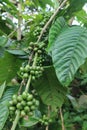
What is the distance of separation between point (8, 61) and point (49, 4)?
0.42 metres

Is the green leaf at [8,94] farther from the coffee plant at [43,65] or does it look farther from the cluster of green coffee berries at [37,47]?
the cluster of green coffee berries at [37,47]

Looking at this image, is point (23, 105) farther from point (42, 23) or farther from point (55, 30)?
point (42, 23)

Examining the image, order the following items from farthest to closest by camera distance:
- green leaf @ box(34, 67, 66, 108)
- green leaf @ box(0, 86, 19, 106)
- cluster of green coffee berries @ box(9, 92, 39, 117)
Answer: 1. green leaf @ box(34, 67, 66, 108)
2. green leaf @ box(0, 86, 19, 106)
3. cluster of green coffee berries @ box(9, 92, 39, 117)

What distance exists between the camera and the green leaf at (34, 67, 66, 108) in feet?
2.72

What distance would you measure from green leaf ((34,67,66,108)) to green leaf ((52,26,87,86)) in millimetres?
181

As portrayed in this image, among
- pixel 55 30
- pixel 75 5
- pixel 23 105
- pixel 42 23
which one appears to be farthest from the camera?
pixel 42 23

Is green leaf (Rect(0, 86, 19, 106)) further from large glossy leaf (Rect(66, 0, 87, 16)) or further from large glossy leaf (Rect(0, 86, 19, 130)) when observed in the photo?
large glossy leaf (Rect(66, 0, 87, 16))

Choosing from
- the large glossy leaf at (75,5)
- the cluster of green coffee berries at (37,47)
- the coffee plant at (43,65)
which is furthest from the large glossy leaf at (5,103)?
the large glossy leaf at (75,5)

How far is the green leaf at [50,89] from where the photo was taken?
0.83 meters

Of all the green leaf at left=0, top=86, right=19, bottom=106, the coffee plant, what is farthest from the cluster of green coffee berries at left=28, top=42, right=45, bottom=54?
the green leaf at left=0, top=86, right=19, bottom=106

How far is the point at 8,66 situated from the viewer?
0.79 m

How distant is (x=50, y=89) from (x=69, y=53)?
25cm

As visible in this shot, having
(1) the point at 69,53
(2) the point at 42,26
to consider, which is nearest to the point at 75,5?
(2) the point at 42,26

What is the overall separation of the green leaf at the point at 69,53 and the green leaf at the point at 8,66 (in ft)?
0.53
